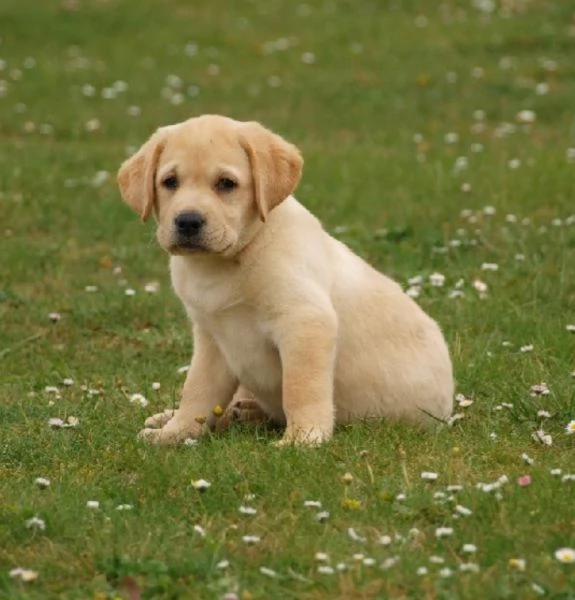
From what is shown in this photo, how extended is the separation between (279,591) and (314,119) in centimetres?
1081

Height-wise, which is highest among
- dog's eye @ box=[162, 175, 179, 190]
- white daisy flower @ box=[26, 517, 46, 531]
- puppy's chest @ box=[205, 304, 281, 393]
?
dog's eye @ box=[162, 175, 179, 190]

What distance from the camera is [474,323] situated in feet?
28.0

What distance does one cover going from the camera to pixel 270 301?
20.6 feet

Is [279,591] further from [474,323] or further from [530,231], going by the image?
[530,231]

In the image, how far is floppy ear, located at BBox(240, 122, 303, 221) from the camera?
633 cm

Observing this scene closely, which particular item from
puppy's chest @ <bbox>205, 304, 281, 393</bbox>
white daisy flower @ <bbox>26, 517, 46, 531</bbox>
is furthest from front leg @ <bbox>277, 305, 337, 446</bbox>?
white daisy flower @ <bbox>26, 517, 46, 531</bbox>

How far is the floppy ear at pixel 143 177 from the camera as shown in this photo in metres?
6.45

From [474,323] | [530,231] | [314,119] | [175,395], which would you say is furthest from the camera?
[314,119]

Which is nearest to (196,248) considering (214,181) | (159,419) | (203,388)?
(214,181)

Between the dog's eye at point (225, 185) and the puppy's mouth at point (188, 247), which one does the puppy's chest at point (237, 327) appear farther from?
the dog's eye at point (225, 185)

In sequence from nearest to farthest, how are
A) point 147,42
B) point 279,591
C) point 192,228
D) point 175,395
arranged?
point 279,591
point 192,228
point 175,395
point 147,42

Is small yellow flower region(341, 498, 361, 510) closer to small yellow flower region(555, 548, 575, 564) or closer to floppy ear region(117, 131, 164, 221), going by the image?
small yellow flower region(555, 548, 575, 564)

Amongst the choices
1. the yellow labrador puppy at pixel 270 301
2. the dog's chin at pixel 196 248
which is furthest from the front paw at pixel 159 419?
the dog's chin at pixel 196 248

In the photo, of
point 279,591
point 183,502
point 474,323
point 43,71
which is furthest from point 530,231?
point 43,71
